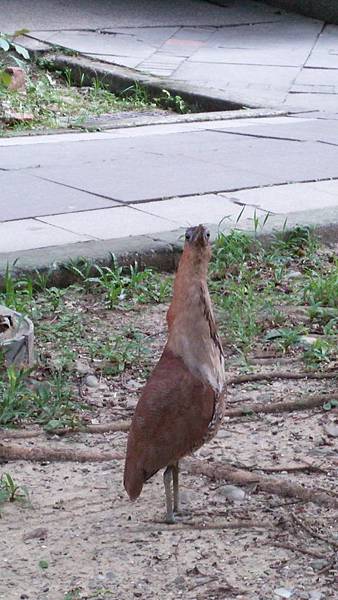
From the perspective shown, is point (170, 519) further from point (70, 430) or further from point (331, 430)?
point (331, 430)

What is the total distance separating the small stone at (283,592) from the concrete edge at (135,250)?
2.34m

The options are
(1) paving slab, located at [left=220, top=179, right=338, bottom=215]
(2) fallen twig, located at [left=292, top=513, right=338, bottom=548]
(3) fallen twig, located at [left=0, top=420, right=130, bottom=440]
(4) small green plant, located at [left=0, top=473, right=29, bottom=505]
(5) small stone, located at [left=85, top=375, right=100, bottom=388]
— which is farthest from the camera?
(1) paving slab, located at [left=220, top=179, right=338, bottom=215]

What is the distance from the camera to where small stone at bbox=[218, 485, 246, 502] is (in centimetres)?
323

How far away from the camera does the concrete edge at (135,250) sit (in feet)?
16.1

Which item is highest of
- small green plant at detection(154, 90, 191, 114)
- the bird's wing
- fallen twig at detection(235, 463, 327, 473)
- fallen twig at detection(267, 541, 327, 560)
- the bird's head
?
the bird's head

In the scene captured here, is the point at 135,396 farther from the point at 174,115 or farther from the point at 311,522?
the point at 174,115

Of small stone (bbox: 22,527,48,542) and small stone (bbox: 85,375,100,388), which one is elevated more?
small stone (bbox: 22,527,48,542)

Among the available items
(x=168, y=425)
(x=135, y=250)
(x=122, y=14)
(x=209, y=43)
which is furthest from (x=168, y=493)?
(x=122, y=14)

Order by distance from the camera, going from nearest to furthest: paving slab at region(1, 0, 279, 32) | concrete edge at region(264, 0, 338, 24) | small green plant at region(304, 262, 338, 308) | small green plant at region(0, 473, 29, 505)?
1. small green plant at region(0, 473, 29, 505)
2. small green plant at region(304, 262, 338, 308)
3. paving slab at region(1, 0, 279, 32)
4. concrete edge at region(264, 0, 338, 24)

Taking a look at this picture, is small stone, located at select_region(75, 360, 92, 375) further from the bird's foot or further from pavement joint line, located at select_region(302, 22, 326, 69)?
pavement joint line, located at select_region(302, 22, 326, 69)

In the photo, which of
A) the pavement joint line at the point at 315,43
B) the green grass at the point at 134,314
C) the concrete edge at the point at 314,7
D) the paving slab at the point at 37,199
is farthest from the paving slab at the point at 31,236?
the concrete edge at the point at 314,7

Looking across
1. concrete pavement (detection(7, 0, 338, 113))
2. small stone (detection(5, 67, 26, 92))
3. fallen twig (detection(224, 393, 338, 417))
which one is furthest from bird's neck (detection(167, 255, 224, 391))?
small stone (detection(5, 67, 26, 92))

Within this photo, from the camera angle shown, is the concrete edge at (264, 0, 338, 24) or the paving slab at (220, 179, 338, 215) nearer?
the paving slab at (220, 179, 338, 215)

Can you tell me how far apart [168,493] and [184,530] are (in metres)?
0.11
